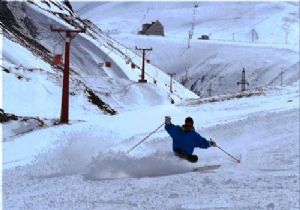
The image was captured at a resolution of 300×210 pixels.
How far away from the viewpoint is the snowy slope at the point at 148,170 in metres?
7.76

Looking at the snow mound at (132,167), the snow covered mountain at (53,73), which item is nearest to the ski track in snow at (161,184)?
the snow mound at (132,167)

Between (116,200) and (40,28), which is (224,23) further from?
(116,200)

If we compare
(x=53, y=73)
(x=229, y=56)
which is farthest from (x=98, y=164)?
(x=229, y=56)

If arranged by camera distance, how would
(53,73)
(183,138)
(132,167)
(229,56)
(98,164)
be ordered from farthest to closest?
(229,56), (53,73), (183,138), (98,164), (132,167)

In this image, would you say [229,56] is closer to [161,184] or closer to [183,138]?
[183,138]

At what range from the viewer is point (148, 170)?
9859 millimetres

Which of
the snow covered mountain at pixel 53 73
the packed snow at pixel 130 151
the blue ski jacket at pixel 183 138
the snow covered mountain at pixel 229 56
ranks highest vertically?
the blue ski jacket at pixel 183 138

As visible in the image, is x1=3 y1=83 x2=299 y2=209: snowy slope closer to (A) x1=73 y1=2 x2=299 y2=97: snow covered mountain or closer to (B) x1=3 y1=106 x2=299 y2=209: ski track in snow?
(B) x1=3 y1=106 x2=299 y2=209: ski track in snow

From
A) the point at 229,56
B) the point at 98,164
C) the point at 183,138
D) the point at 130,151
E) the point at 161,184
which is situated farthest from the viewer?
the point at 229,56

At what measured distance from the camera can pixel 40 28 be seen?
158 ft

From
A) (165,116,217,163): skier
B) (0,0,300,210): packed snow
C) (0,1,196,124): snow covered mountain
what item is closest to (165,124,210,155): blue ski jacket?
(165,116,217,163): skier

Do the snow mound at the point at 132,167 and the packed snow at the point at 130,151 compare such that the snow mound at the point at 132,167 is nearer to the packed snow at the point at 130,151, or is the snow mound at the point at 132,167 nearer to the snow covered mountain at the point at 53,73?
the packed snow at the point at 130,151

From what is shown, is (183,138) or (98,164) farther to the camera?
(183,138)

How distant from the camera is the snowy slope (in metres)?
7.76
